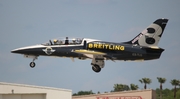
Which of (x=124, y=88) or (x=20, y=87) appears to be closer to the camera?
(x=20, y=87)

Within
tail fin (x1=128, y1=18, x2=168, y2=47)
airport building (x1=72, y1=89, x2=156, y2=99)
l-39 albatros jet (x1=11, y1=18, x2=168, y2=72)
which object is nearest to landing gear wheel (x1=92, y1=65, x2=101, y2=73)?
l-39 albatros jet (x1=11, y1=18, x2=168, y2=72)

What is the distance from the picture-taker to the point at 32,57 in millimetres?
84562

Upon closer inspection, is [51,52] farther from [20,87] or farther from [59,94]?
[59,94]

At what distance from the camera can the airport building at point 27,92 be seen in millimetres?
84188

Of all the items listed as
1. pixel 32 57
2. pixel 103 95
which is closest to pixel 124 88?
pixel 103 95

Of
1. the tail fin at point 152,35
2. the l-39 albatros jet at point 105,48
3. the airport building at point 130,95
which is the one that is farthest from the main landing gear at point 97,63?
the airport building at point 130,95

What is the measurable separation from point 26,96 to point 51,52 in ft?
28.2

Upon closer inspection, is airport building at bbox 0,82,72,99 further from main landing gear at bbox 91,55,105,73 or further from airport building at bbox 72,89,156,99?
airport building at bbox 72,89,156,99

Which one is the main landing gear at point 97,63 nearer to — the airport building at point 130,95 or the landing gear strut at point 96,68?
the landing gear strut at point 96,68

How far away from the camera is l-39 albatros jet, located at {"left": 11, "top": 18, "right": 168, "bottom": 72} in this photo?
80.9m

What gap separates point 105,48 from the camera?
8150 centimetres

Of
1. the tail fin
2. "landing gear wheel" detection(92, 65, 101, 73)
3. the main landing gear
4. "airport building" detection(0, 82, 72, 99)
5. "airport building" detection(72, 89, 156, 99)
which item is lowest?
"airport building" detection(0, 82, 72, 99)

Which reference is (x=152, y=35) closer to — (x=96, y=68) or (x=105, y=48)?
(x=105, y=48)

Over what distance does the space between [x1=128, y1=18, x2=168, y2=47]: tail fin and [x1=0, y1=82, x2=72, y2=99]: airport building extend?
52.1 ft
